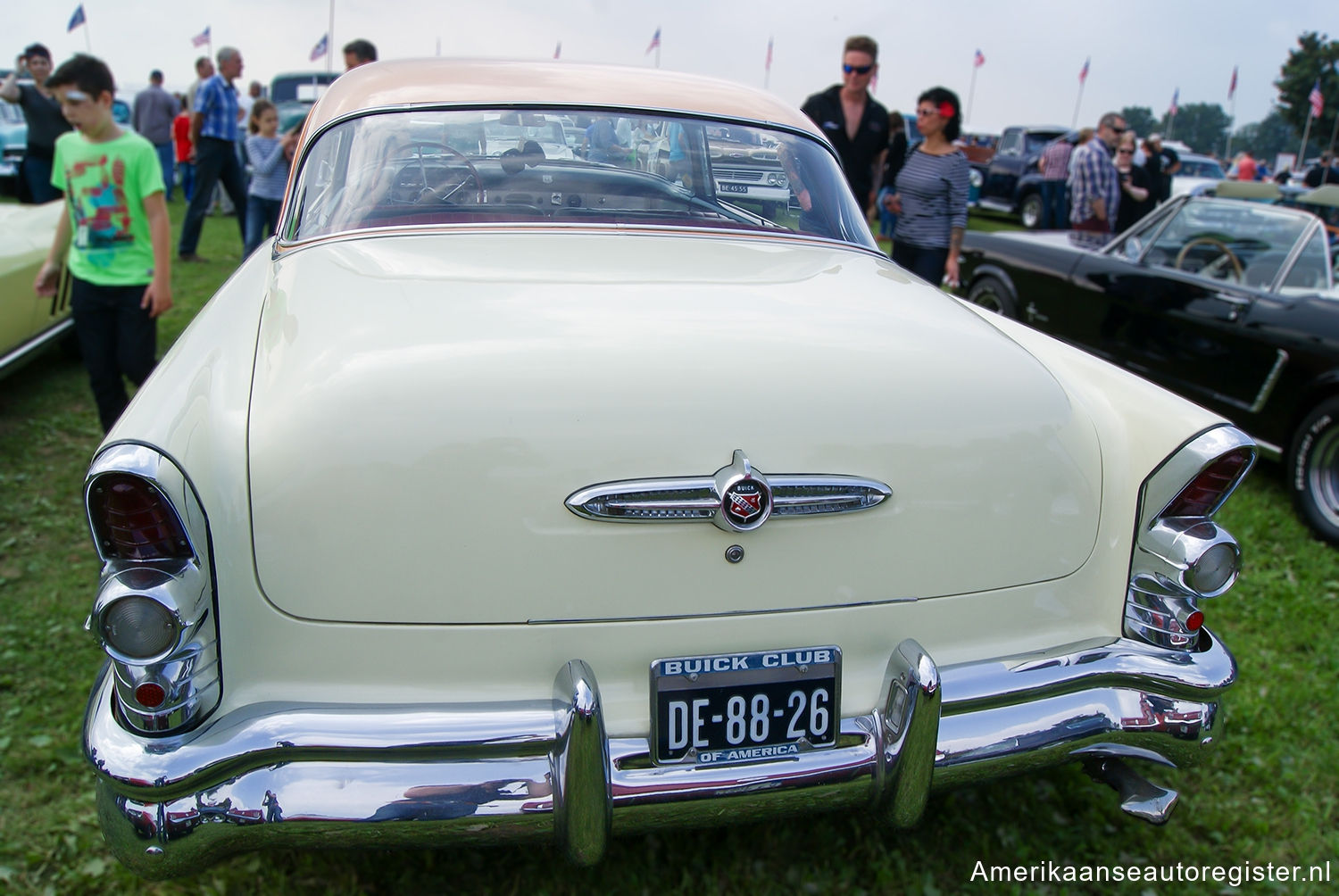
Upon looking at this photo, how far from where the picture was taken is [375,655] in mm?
1729

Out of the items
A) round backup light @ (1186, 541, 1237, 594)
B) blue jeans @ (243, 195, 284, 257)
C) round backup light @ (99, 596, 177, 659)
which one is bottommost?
blue jeans @ (243, 195, 284, 257)

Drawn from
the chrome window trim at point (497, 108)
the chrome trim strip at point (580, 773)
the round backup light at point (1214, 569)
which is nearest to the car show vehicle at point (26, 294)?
the chrome window trim at point (497, 108)

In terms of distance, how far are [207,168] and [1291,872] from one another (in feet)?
32.2

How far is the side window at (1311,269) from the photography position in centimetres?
459

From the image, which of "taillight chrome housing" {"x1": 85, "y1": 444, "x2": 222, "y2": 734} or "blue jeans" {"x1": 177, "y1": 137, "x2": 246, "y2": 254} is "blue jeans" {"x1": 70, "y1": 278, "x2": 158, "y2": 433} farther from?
"blue jeans" {"x1": 177, "y1": 137, "x2": 246, "y2": 254}

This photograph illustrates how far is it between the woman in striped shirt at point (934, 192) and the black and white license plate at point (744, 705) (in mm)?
4245

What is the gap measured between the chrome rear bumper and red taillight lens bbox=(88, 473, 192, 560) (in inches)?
12.2

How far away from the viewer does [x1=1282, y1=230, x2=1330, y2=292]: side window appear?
15.1 ft

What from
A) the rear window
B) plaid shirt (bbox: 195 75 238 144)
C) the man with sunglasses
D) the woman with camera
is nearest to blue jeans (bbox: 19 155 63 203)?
the woman with camera

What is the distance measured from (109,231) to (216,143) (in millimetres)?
5927

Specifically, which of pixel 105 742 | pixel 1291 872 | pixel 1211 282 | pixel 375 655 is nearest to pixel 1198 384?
pixel 1211 282

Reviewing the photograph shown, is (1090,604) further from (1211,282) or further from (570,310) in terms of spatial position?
(1211,282)

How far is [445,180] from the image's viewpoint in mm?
2730

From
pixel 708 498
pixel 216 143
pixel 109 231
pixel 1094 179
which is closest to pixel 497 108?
pixel 708 498
